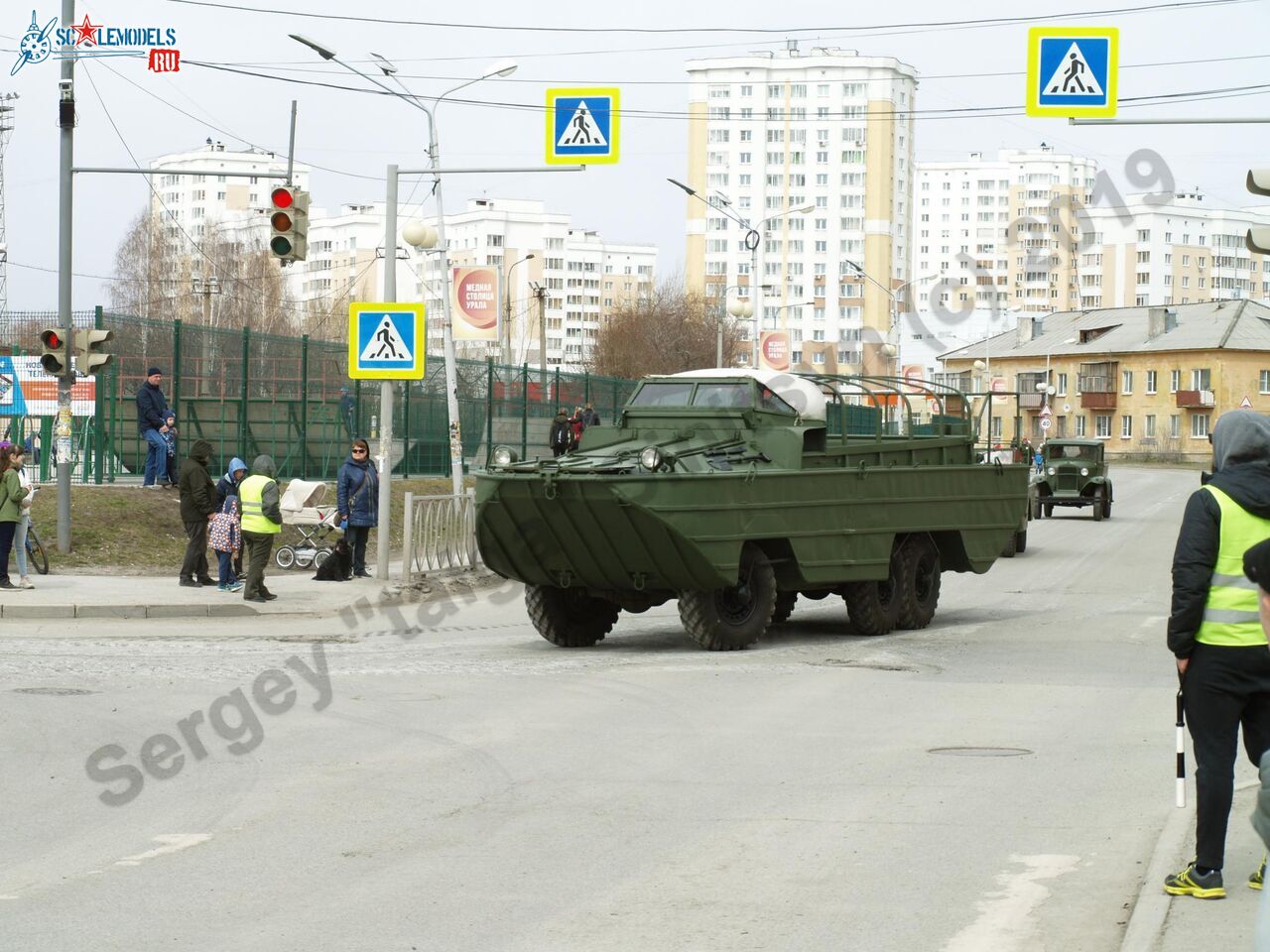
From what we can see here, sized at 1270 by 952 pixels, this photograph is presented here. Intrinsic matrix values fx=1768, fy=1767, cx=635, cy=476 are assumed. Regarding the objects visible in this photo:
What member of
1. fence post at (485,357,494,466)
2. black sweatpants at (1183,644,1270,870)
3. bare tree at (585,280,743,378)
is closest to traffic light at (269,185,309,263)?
black sweatpants at (1183,644,1270,870)

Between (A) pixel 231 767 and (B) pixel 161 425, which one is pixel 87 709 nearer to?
(A) pixel 231 767

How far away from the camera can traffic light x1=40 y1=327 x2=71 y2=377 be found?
2216 centimetres

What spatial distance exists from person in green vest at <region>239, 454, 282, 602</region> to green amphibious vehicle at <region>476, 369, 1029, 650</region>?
406 cm

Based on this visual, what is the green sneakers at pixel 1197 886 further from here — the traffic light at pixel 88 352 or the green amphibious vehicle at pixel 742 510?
the traffic light at pixel 88 352

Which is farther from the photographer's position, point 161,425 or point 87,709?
point 161,425

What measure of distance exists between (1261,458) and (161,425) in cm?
2112

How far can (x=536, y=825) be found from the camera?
26.9ft

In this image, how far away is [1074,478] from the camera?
1711 inches

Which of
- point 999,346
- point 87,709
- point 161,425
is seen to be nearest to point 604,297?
point 999,346

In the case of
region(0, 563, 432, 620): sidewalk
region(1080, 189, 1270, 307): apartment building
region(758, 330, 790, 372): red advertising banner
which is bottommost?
region(0, 563, 432, 620): sidewalk

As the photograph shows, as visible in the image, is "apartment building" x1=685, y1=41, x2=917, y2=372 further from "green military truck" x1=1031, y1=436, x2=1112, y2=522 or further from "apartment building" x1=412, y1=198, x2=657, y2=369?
"green military truck" x1=1031, y1=436, x2=1112, y2=522

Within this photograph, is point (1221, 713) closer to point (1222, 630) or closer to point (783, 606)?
point (1222, 630)

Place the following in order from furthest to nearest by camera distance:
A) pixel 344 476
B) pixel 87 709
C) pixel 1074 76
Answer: pixel 344 476 < pixel 1074 76 < pixel 87 709

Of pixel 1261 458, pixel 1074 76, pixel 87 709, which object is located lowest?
pixel 87 709
